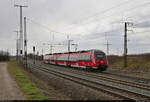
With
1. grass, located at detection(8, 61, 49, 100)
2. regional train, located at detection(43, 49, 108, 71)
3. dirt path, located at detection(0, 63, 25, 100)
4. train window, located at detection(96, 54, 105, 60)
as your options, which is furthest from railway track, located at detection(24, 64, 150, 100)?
train window, located at detection(96, 54, 105, 60)

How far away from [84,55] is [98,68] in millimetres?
4074

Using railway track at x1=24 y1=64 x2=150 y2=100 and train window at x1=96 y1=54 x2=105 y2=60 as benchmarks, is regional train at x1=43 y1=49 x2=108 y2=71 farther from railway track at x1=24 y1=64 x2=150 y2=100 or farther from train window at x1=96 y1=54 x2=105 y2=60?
railway track at x1=24 y1=64 x2=150 y2=100

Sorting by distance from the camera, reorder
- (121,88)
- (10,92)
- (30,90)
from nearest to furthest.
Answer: (10,92)
(30,90)
(121,88)

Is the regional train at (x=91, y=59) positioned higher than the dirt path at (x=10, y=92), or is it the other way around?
the regional train at (x=91, y=59)

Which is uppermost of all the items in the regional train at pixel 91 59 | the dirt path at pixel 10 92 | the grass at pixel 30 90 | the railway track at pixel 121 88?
the regional train at pixel 91 59

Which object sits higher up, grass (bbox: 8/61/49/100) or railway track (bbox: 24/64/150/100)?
grass (bbox: 8/61/49/100)

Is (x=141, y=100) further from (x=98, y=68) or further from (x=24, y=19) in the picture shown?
(x=24, y=19)

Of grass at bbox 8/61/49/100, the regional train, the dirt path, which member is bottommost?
grass at bbox 8/61/49/100

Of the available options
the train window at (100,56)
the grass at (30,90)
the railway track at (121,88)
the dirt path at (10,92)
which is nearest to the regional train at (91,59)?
the train window at (100,56)

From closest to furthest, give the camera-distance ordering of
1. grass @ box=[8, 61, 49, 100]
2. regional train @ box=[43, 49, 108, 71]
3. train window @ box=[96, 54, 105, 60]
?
1. grass @ box=[8, 61, 49, 100]
2. regional train @ box=[43, 49, 108, 71]
3. train window @ box=[96, 54, 105, 60]

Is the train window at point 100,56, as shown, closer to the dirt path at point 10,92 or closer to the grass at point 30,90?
the grass at point 30,90

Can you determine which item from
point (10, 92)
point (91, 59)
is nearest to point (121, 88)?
point (10, 92)

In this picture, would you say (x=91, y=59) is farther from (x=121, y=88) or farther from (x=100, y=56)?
(x=121, y=88)

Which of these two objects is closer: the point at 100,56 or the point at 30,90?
the point at 30,90
